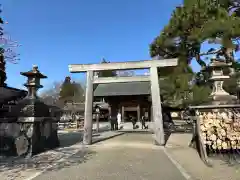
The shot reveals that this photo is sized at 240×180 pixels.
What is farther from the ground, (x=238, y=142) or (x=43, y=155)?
(x=238, y=142)

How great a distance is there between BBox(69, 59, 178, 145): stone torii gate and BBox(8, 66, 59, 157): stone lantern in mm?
1614

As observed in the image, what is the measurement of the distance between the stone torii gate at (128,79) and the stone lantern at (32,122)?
63.6 inches

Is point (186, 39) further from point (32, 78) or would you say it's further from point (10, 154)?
point (10, 154)

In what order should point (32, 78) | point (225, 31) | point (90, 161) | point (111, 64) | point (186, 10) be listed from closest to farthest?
point (90, 161), point (32, 78), point (225, 31), point (111, 64), point (186, 10)

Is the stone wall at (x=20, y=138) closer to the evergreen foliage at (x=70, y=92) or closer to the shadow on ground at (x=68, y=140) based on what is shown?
the shadow on ground at (x=68, y=140)

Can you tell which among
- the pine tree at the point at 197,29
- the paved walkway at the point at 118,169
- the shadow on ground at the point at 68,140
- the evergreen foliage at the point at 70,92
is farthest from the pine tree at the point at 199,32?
the evergreen foliage at the point at 70,92

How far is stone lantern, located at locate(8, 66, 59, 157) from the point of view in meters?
6.88

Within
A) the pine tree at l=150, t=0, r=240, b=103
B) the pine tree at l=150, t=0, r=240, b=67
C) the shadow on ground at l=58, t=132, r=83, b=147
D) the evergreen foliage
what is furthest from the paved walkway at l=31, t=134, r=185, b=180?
the evergreen foliage

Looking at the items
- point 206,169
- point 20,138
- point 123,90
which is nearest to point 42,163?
point 20,138

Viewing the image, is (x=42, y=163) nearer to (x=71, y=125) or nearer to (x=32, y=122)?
(x=32, y=122)

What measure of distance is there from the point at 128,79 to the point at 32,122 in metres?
4.66

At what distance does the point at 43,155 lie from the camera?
677 cm

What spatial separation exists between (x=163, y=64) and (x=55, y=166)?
6245mm

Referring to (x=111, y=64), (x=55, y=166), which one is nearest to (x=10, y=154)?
(x=55, y=166)
